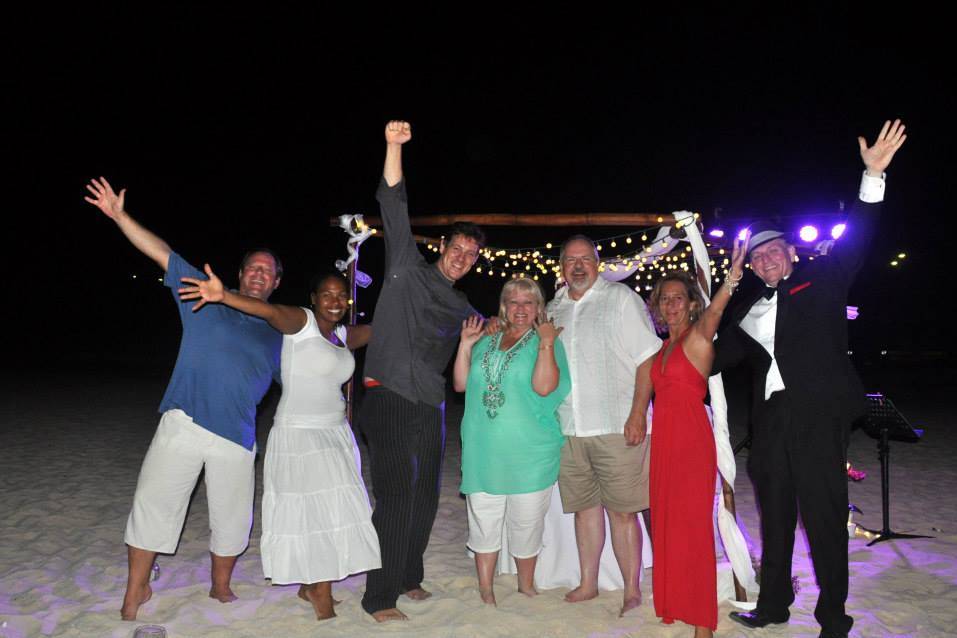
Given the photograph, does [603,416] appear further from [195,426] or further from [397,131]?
[195,426]

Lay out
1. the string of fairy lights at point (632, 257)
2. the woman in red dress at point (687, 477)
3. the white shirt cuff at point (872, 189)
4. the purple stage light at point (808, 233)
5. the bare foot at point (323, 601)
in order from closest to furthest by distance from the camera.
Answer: the white shirt cuff at point (872, 189), the woman in red dress at point (687, 477), the bare foot at point (323, 601), the string of fairy lights at point (632, 257), the purple stage light at point (808, 233)

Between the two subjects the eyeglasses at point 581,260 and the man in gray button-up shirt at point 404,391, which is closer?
the man in gray button-up shirt at point 404,391

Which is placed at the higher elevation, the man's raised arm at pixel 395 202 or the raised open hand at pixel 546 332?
the man's raised arm at pixel 395 202

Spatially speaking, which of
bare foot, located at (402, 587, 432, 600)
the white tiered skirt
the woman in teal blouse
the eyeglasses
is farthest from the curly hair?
bare foot, located at (402, 587, 432, 600)

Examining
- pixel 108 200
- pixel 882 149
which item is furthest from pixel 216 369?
pixel 882 149

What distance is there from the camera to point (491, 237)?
2298 centimetres

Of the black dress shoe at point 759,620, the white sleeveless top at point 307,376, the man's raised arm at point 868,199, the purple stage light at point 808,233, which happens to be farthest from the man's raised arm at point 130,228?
the purple stage light at point 808,233

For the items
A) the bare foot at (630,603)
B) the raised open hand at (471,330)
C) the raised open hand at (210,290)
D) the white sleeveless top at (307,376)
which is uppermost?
the raised open hand at (210,290)

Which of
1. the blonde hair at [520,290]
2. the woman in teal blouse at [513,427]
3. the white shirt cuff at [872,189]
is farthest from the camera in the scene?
the blonde hair at [520,290]

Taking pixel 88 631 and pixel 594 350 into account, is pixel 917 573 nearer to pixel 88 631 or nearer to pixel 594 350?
pixel 594 350

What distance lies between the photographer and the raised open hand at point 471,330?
369 centimetres

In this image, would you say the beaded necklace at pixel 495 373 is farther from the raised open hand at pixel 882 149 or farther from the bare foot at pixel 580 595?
the raised open hand at pixel 882 149

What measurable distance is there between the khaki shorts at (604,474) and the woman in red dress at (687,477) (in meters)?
0.17

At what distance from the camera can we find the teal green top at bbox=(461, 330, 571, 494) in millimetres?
3529
